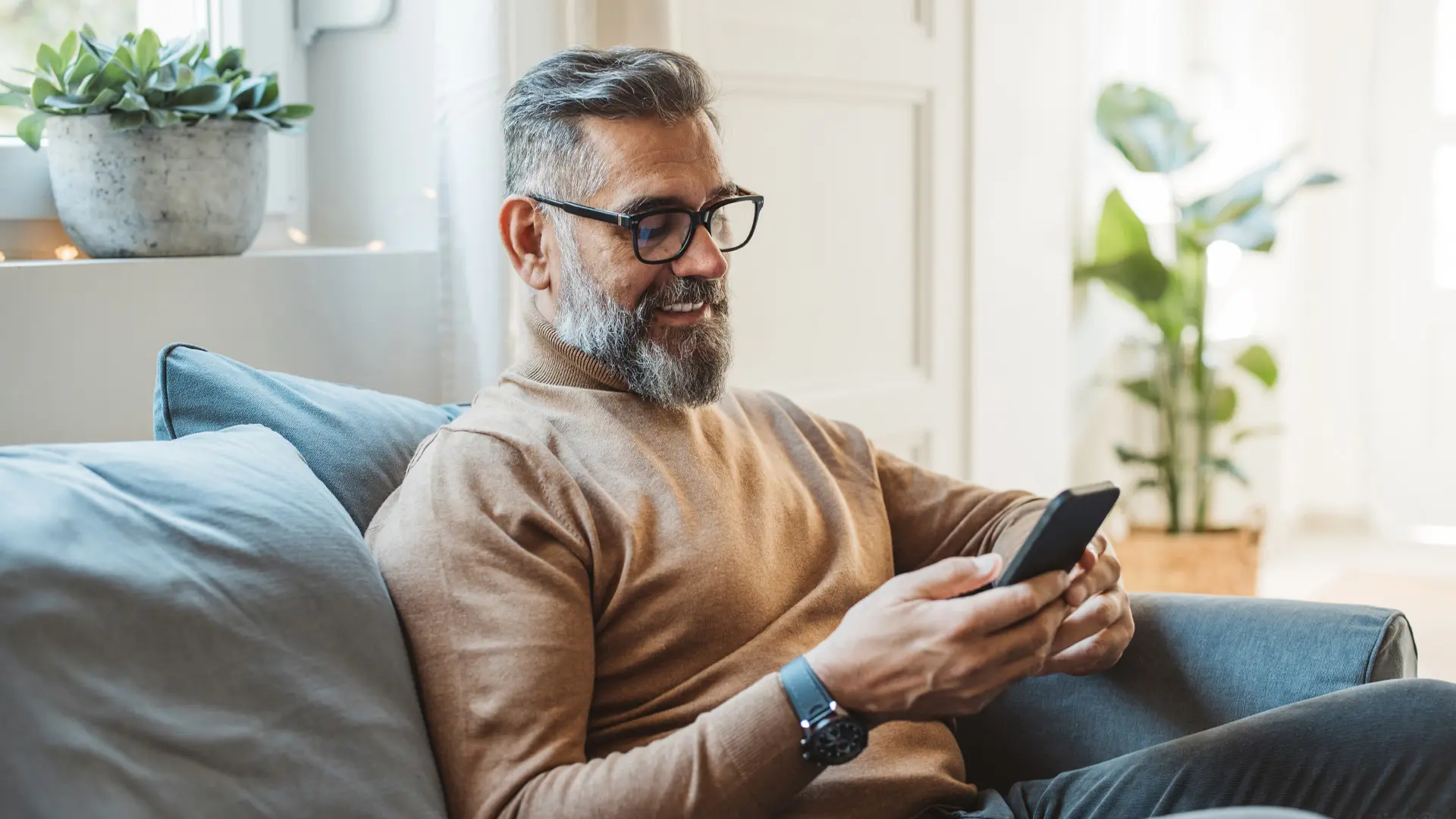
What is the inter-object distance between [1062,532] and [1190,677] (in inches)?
16.0

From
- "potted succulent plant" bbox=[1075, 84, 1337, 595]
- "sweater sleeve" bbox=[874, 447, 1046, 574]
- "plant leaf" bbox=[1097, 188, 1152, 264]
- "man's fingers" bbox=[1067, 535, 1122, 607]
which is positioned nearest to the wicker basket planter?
"potted succulent plant" bbox=[1075, 84, 1337, 595]

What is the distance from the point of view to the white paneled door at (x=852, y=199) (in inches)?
92.2

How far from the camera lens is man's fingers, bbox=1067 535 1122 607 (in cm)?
128

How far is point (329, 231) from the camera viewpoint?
2207 millimetres

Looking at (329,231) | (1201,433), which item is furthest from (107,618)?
(1201,433)

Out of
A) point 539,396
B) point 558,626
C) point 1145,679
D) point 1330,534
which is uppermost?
point 539,396

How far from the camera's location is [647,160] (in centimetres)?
137

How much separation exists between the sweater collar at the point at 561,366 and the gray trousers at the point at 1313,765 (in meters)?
0.53

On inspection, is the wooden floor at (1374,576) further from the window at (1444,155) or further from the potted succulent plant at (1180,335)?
the window at (1444,155)

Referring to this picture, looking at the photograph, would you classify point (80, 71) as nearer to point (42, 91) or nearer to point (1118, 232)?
point (42, 91)

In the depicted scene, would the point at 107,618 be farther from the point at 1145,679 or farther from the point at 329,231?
the point at 329,231

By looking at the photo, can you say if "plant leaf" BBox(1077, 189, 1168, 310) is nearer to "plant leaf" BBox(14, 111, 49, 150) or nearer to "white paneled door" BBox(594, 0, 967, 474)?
"white paneled door" BBox(594, 0, 967, 474)

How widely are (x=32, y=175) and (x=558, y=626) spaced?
1100 mm

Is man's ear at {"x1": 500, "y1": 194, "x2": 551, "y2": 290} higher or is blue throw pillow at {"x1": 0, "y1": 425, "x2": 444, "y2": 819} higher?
man's ear at {"x1": 500, "y1": 194, "x2": 551, "y2": 290}
